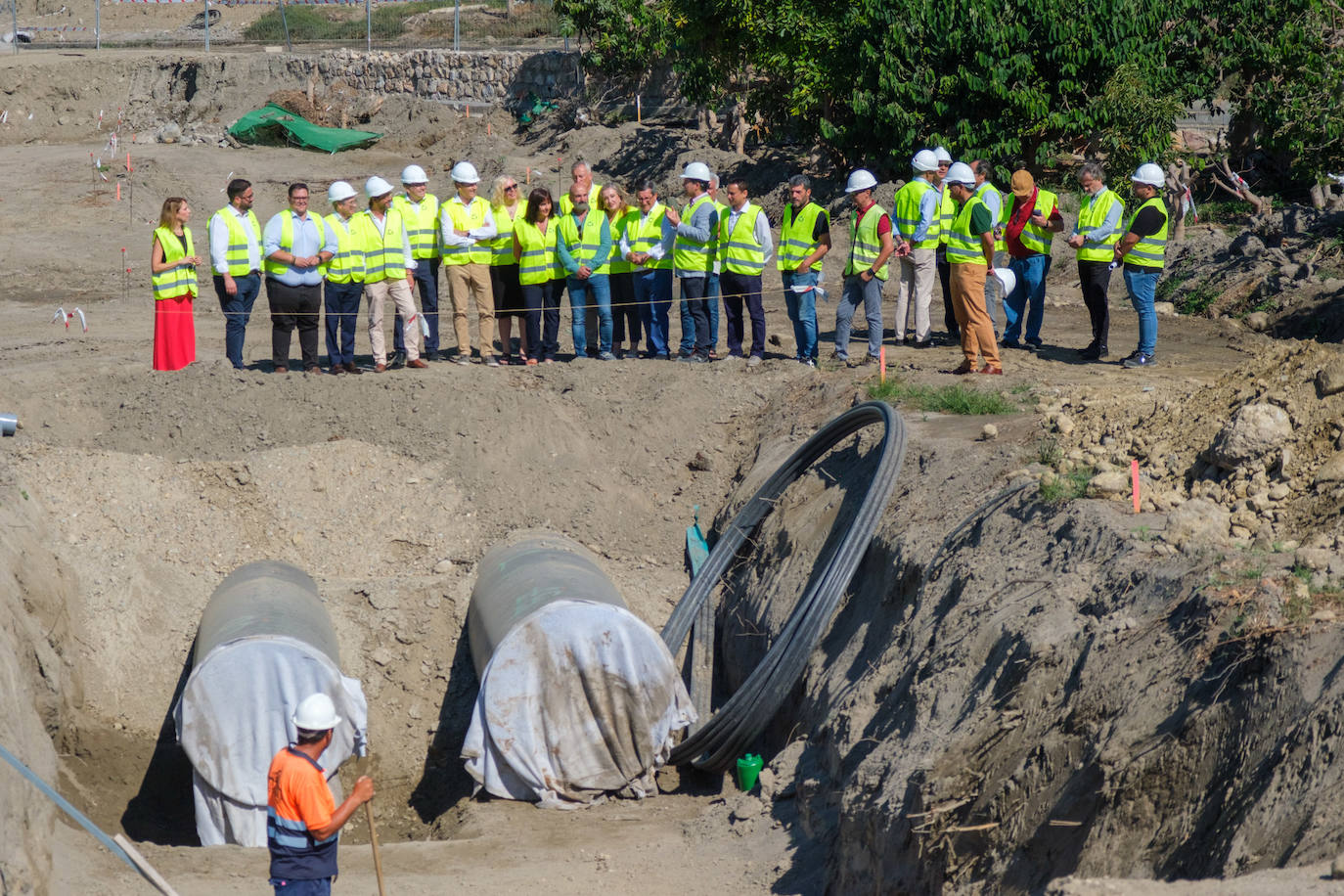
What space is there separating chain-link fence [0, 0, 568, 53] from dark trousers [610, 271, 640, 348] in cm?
2175

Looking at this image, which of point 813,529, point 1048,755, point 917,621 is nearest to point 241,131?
point 813,529

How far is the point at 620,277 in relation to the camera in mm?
13438

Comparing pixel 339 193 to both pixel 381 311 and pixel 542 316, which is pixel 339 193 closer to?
pixel 381 311

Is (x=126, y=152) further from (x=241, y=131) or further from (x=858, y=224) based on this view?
(x=858, y=224)

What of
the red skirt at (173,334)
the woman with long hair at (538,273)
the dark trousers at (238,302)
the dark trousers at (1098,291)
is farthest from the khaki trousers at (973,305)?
the red skirt at (173,334)

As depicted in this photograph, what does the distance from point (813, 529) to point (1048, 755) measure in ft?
14.2

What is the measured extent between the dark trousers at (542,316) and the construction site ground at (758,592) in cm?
52

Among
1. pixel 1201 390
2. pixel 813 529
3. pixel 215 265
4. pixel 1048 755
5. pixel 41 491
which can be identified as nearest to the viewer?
pixel 1048 755

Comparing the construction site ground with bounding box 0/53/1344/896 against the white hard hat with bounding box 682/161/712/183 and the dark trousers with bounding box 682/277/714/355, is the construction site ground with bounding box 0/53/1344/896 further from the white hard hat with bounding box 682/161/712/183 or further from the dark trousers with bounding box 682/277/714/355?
the white hard hat with bounding box 682/161/712/183

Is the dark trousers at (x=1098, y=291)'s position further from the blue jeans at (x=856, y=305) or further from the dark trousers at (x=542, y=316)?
the dark trousers at (x=542, y=316)

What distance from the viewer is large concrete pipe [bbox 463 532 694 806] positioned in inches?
344

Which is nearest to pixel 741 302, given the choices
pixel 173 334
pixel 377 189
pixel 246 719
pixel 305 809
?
pixel 377 189

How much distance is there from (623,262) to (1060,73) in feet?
27.9

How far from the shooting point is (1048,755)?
602 centimetres
